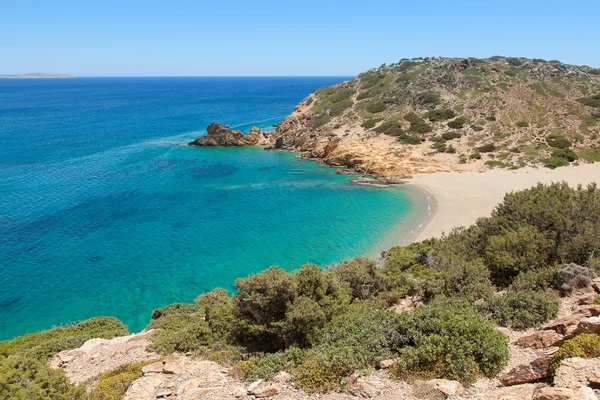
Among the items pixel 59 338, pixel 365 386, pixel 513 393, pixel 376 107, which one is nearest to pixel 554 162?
pixel 376 107

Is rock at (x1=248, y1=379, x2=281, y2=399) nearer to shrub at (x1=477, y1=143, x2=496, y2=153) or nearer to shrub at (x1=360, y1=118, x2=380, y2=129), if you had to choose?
shrub at (x1=477, y1=143, x2=496, y2=153)

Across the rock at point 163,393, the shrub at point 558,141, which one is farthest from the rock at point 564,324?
the shrub at point 558,141

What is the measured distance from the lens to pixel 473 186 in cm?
3916

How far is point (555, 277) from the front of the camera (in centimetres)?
1405

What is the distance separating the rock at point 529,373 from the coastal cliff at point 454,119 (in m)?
38.3

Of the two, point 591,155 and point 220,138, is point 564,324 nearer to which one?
point 591,155

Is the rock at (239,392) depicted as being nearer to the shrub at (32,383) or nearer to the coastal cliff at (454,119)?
the shrub at (32,383)

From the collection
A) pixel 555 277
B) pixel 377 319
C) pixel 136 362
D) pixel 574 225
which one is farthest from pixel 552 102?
pixel 136 362

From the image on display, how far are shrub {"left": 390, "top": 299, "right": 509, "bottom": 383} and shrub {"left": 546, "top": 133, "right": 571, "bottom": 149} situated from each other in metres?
47.3

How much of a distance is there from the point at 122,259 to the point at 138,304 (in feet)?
19.7

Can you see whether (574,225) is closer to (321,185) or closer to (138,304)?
(138,304)

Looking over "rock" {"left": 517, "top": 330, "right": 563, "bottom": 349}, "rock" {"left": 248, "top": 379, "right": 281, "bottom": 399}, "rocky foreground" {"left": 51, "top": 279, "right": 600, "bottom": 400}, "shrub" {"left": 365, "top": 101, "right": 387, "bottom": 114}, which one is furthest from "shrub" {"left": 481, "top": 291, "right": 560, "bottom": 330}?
"shrub" {"left": 365, "top": 101, "right": 387, "bottom": 114}

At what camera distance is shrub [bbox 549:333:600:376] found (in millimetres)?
7363

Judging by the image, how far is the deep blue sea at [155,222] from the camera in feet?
75.8
